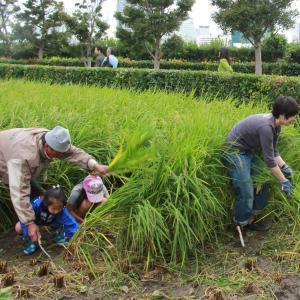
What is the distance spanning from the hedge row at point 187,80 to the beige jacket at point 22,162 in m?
3.38

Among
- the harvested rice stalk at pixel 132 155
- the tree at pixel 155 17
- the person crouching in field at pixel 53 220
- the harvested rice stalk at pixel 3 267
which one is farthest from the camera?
the tree at pixel 155 17

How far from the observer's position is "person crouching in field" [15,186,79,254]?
3262mm

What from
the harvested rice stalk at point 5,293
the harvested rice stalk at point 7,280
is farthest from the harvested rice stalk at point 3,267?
the harvested rice stalk at point 5,293

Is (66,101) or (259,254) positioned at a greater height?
(66,101)

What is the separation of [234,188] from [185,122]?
2.60 ft

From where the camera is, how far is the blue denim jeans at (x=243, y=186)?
3.47m

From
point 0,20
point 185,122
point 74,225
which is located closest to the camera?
point 74,225

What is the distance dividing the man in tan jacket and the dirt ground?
11.4 inches

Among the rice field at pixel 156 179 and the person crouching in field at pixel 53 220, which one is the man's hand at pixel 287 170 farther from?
the person crouching in field at pixel 53 220

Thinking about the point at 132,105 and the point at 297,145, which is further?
the point at 132,105

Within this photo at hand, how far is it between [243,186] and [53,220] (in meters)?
1.49

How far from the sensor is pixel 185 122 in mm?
3992

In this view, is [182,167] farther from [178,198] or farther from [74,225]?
[74,225]

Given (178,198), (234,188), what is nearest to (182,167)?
(178,198)
